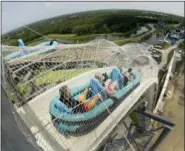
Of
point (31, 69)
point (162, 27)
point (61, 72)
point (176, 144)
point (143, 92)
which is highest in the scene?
point (31, 69)

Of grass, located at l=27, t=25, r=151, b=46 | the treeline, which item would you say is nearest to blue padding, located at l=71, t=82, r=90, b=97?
grass, located at l=27, t=25, r=151, b=46

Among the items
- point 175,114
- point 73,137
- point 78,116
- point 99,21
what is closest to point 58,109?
point 78,116

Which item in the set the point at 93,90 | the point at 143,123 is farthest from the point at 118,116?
the point at 143,123

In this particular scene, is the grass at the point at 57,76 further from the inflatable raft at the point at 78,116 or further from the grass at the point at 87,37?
the grass at the point at 87,37

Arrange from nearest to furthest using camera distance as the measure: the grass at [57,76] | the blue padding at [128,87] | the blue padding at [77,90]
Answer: the blue padding at [77,90] → the blue padding at [128,87] → the grass at [57,76]

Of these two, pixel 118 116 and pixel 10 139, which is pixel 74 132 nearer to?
pixel 118 116

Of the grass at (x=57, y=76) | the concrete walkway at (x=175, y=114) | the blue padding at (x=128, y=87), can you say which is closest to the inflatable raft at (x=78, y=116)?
the blue padding at (x=128, y=87)

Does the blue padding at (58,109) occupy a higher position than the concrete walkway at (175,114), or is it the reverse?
the blue padding at (58,109)
